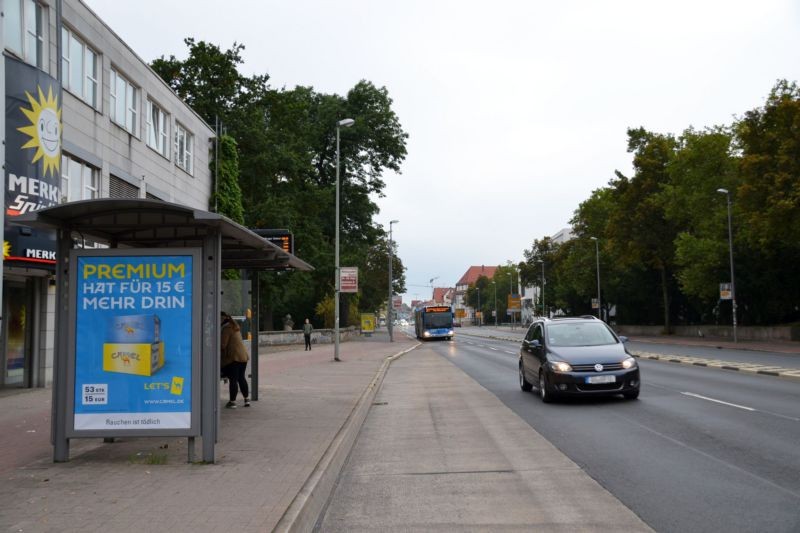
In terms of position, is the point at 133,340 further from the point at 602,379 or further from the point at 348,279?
the point at 348,279

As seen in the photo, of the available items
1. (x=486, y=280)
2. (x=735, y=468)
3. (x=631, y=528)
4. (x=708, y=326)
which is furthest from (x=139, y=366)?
(x=486, y=280)

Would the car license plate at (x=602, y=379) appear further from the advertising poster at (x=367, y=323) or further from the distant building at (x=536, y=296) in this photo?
the distant building at (x=536, y=296)

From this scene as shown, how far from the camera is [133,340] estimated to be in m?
7.89

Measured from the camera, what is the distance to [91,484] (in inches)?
263

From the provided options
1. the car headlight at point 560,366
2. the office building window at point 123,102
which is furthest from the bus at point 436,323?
the car headlight at point 560,366

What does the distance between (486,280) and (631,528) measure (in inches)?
6545

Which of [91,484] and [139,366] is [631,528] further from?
[139,366]

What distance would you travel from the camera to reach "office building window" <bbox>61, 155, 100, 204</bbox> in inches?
752

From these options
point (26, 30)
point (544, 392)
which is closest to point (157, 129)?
point (26, 30)

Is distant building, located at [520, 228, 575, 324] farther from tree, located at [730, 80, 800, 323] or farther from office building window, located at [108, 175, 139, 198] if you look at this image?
office building window, located at [108, 175, 139, 198]

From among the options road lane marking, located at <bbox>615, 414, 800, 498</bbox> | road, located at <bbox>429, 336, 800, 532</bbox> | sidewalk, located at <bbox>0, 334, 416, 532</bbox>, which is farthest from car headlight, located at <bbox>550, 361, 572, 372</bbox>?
sidewalk, located at <bbox>0, 334, 416, 532</bbox>

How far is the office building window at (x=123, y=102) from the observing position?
896 inches

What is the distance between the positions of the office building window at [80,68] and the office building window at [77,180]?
182 cm

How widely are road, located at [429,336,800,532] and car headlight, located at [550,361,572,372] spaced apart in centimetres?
69
